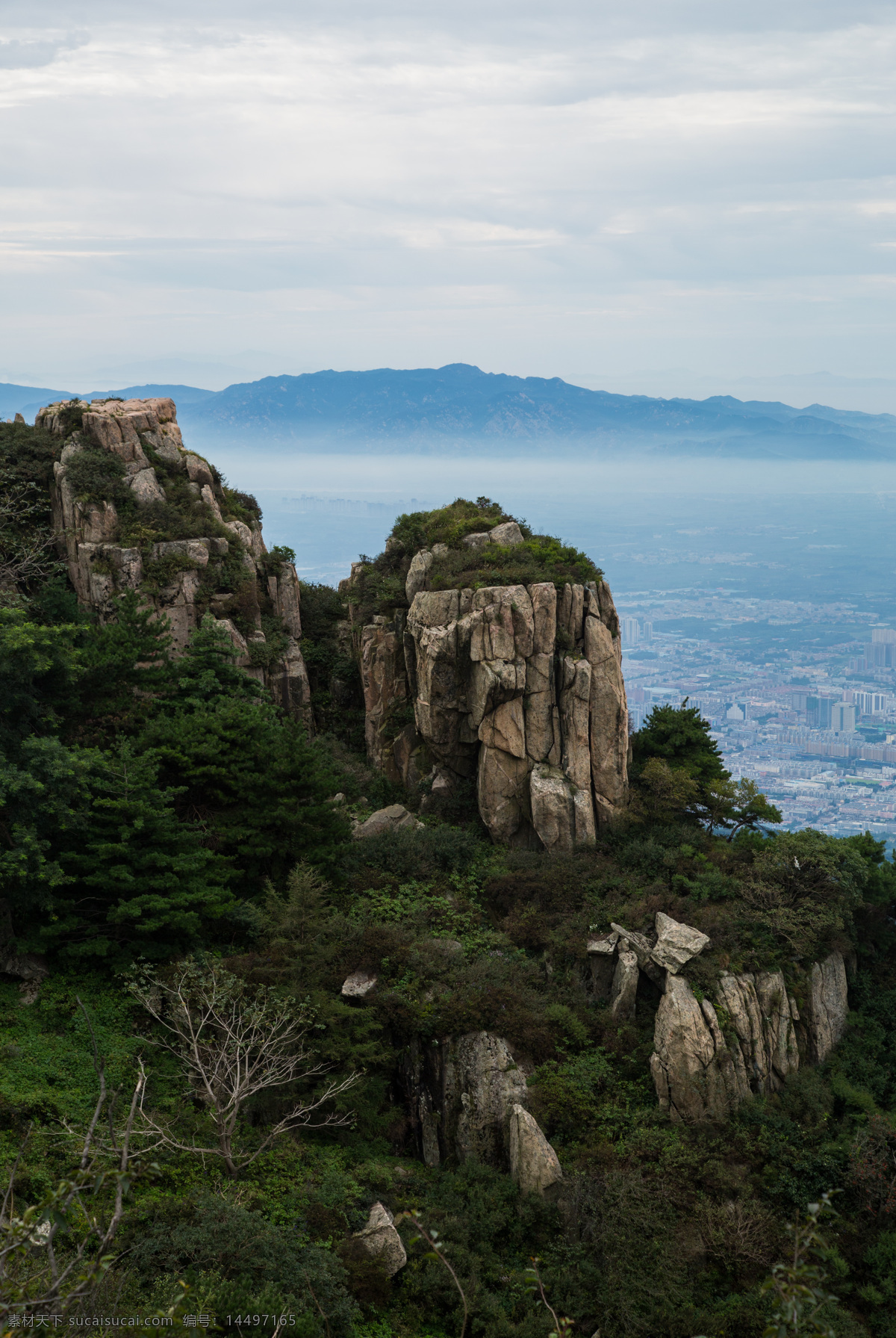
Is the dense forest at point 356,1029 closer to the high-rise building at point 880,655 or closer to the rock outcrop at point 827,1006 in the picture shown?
the rock outcrop at point 827,1006

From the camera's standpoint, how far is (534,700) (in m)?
24.9

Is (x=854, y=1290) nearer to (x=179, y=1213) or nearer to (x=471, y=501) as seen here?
(x=179, y=1213)

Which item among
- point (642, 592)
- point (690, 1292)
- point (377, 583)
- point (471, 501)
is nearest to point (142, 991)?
point (690, 1292)

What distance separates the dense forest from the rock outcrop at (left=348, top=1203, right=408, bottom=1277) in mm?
55

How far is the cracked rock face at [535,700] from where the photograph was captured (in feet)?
80.7

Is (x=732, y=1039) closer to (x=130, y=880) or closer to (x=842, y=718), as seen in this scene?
(x=130, y=880)

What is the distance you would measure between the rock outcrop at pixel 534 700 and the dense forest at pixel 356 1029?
101cm

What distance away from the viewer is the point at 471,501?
3262 centimetres

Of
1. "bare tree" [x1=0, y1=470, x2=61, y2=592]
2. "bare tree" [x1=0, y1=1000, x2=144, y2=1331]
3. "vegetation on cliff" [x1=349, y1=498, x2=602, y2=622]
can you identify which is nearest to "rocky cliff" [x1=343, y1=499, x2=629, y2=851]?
"vegetation on cliff" [x1=349, y1=498, x2=602, y2=622]

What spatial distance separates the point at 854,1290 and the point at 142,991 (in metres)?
13.5

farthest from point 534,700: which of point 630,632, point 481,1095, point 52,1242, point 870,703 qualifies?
point 630,632

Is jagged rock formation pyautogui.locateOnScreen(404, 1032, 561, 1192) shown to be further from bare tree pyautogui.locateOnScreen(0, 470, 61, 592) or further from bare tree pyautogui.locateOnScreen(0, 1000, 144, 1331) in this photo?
bare tree pyautogui.locateOnScreen(0, 470, 61, 592)

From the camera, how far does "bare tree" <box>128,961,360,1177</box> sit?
13.8m

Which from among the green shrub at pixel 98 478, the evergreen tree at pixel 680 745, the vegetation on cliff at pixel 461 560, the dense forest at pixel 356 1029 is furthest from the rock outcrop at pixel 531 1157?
the green shrub at pixel 98 478
